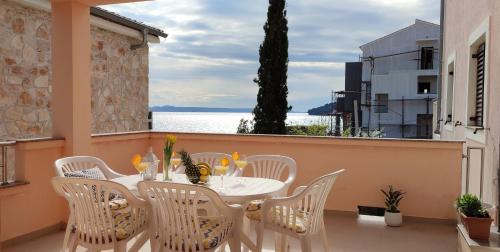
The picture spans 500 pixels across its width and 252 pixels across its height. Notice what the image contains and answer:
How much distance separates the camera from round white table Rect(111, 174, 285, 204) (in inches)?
115

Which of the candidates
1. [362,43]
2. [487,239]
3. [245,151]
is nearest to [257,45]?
[245,151]

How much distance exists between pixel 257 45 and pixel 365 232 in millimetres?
4441

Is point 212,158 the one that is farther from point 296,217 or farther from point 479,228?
point 479,228

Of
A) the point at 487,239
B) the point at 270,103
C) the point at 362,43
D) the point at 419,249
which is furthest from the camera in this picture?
the point at 362,43

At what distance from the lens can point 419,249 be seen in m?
4.00

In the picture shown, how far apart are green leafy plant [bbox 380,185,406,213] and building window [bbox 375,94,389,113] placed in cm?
1915

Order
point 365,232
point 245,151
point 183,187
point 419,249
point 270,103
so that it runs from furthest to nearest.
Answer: point 270,103, point 245,151, point 365,232, point 419,249, point 183,187

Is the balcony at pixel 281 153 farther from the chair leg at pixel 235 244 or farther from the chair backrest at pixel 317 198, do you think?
the chair leg at pixel 235 244

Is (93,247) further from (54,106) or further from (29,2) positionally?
(29,2)

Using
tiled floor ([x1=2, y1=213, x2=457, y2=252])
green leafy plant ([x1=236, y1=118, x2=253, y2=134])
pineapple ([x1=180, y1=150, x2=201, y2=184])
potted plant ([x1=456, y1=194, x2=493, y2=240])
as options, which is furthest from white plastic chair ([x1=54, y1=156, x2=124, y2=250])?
green leafy plant ([x1=236, y1=118, x2=253, y2=134])

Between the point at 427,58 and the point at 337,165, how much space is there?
18.5 m

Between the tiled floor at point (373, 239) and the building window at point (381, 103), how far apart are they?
19385mm

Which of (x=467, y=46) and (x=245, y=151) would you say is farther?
(x=245, y=151)

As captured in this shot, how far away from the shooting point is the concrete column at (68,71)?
4527 mm
